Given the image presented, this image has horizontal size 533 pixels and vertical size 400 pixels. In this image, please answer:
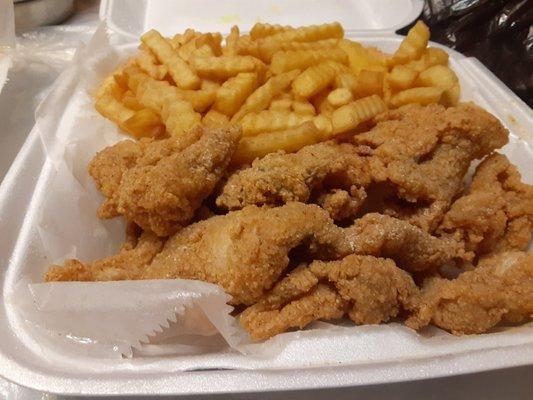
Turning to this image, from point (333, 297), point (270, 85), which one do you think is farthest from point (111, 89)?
point (333, 297)

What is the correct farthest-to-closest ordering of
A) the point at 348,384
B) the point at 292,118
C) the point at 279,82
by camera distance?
1. the point at 279,82
2. the point at 292,118
3. the point at 348,384

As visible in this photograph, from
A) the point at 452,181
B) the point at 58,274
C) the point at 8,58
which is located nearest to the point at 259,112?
the point at 452,181

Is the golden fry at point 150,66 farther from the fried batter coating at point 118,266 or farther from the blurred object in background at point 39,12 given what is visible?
the blurred object in background at point 39,12

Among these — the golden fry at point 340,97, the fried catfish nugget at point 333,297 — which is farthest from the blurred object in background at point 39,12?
the fried catfish nugget at point 333,297

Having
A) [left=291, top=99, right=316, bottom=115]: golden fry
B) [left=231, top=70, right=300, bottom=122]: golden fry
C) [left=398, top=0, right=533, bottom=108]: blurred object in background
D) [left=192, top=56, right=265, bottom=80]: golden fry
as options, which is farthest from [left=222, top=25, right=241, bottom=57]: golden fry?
[left=398, top=0, right=533, bottom=108]: blurred object in background

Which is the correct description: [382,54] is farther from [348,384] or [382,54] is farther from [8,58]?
[8,58]

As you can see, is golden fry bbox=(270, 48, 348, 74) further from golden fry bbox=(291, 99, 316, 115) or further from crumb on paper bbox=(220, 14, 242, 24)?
crumb on paper bbox=(220, 14, 242, 24)

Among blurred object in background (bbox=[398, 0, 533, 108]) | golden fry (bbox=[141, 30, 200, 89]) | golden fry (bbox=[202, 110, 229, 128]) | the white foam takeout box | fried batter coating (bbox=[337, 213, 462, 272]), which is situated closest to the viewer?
the white foam takeout box
